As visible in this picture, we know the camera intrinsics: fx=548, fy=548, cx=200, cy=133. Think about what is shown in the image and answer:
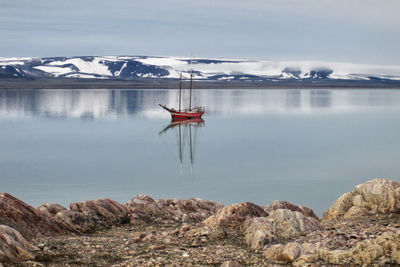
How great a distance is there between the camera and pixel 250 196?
13930 millimetres

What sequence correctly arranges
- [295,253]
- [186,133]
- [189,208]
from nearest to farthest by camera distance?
[295,253] < [189,208] < [186,133]

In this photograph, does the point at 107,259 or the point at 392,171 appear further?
the point at 392,171

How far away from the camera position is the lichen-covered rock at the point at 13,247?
19.2 ft

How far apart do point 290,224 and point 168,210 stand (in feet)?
8.35

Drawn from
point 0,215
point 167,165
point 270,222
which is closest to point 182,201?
point 270,222

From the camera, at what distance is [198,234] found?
7020 millimetres

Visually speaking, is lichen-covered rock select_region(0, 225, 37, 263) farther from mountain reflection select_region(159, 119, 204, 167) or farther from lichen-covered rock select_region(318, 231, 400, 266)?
mountain reflection select_region(159, 119, 204, 167)

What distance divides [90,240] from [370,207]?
14.7 feet

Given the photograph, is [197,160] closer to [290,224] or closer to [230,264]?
[290,224]

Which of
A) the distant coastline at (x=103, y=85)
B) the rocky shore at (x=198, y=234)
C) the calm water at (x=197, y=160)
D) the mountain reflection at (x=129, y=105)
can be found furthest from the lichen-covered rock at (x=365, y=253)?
the distant coastline at (x=103, y=85)

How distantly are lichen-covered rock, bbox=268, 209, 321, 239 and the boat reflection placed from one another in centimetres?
1209

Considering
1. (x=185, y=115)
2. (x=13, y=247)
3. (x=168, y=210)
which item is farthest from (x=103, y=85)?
(x=13, y=247)

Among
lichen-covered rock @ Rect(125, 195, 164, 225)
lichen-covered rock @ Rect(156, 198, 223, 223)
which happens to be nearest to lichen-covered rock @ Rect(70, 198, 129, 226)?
lichen-covered rock @ Rect(125, 195, 164, 225)

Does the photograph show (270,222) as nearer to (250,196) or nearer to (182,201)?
(182,201)
